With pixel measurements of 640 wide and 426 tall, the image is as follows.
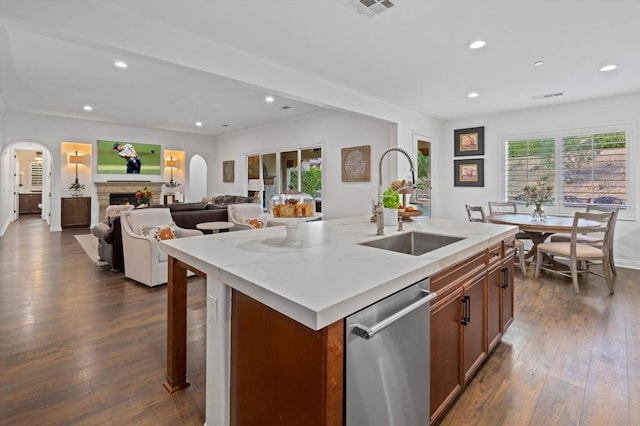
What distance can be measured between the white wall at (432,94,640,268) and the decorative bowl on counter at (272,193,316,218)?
5.63m

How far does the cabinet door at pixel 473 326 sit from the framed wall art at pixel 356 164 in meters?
4.52

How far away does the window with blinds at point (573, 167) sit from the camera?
504 centimetres

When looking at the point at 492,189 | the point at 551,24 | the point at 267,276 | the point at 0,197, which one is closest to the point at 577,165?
the point at 492,189

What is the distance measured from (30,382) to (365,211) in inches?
209

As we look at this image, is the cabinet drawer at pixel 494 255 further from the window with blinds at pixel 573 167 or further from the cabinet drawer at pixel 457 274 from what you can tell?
the window with blinds at pixel 573 167

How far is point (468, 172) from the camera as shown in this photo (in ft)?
21.8

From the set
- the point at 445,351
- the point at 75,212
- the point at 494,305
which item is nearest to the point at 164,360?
the point at 445,351

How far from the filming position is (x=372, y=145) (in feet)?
20.6

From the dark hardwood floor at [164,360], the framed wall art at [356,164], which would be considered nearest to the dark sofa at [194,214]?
the dark hardwood floor at [164,360]

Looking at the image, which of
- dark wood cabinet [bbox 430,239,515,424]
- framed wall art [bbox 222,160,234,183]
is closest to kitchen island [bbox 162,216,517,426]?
dark wood cabinet [bbox 430,239,515,424]

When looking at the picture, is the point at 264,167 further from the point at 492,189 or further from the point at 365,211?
the point at 492,189

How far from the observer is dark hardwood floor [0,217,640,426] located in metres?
1.74

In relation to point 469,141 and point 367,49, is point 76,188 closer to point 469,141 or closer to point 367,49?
point 367,49

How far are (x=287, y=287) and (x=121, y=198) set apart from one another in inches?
388
